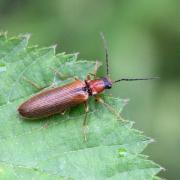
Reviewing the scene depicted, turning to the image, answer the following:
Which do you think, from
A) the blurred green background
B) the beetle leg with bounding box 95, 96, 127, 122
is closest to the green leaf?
the beetle leg with bounding box 95, 96, 127, 122

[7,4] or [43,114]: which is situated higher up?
[7,4]

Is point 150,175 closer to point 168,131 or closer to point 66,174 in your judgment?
point 66,174

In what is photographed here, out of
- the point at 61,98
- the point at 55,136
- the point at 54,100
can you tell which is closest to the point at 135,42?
the point at 61,98

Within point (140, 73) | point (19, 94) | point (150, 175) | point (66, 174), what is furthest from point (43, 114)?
point (140, 73)

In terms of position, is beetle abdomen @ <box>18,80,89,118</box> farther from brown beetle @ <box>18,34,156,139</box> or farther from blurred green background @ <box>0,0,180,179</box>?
blurred green background @ <box>0,0,180,179</box>

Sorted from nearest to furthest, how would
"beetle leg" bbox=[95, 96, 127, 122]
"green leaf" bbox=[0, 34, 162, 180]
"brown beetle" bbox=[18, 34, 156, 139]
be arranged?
"green leaf" bbox=[0, 34, 162, 180] → "beetle leg" bbox=[95, 96, 127, 122] → "brown beetle" bbox=[18, 34, 156, 139]

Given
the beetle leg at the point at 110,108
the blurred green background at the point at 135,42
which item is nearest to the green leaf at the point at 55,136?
the beetle leg at the point at 110,108

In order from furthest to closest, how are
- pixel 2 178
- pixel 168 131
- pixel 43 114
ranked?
1. pixel 168 131
2. pixel 43 114
3. pixel 2 178
